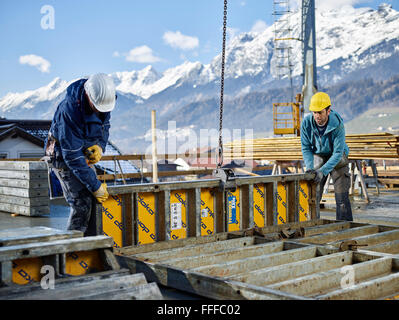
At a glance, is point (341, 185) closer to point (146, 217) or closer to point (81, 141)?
point (146, 217)

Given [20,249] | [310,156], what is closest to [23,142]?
[310,156]

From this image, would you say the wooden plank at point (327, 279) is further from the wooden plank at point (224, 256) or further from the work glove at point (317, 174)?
the work glove at point (317, 174)

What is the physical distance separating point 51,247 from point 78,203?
64.3 inches

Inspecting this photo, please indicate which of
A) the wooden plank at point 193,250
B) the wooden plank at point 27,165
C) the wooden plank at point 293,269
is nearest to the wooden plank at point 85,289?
the wooden plank at point 293,269

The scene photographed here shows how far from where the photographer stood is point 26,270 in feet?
12.4

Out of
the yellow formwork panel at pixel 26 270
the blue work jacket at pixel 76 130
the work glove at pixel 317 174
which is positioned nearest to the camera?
the yellow formwork panel at pixel 26 270

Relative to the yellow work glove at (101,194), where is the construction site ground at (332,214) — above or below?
below

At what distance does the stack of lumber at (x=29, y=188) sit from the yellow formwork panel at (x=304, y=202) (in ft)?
18.4

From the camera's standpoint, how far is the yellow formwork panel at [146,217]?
18.8 ft

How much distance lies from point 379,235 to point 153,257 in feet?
9.52

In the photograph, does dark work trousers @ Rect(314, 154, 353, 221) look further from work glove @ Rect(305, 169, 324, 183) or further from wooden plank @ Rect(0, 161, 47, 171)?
wooden plank @ Rect(0, 161, 47, 171)

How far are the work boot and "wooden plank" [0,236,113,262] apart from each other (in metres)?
4.73

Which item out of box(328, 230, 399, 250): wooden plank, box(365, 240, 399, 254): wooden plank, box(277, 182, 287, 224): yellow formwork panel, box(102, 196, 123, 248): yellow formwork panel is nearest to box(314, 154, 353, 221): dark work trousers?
box(277, 182, 287, 224): yellow formwork panel

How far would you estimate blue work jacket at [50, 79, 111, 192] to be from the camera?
5.15 meters
